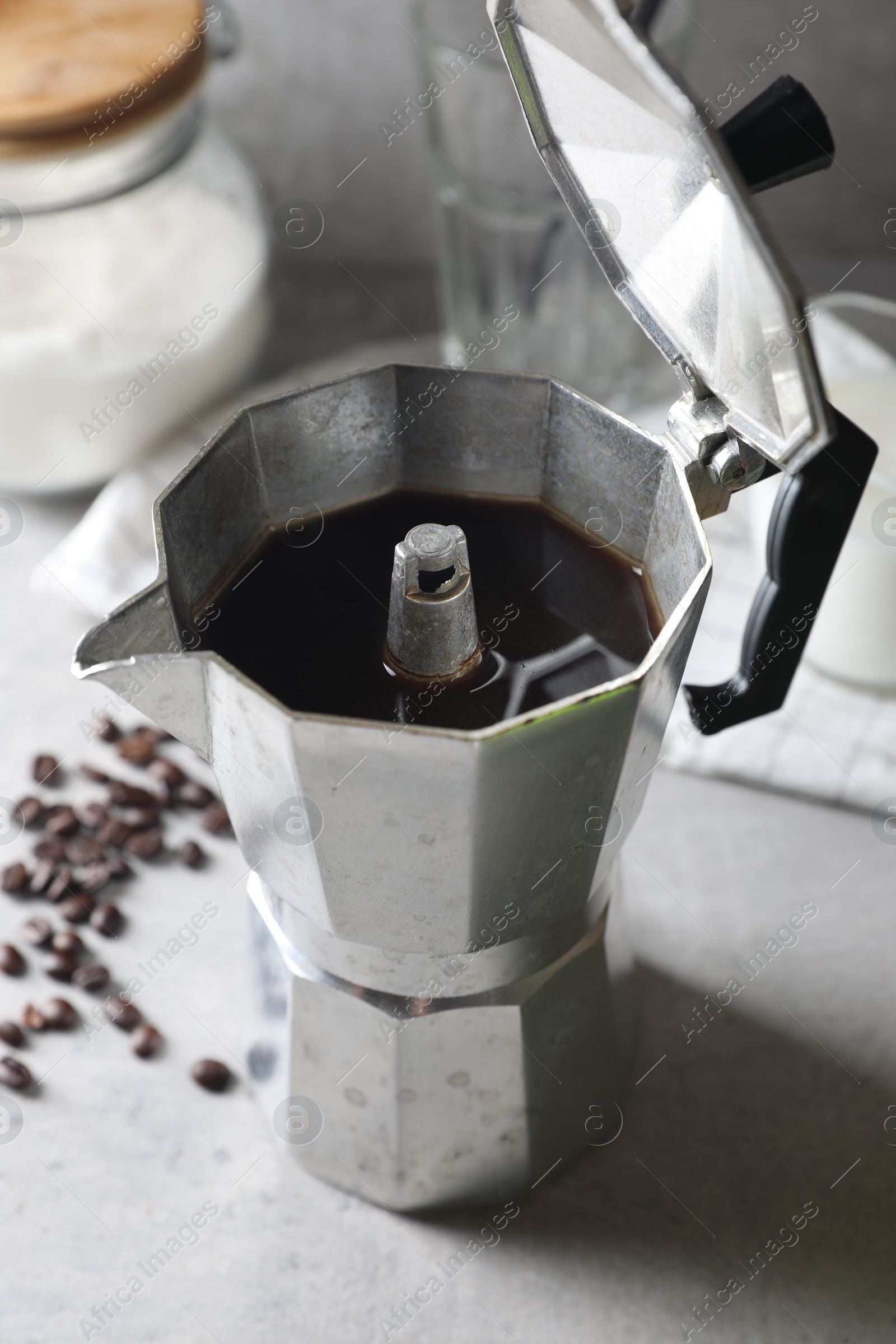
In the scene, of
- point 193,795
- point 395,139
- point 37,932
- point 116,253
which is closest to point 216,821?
point 193,795

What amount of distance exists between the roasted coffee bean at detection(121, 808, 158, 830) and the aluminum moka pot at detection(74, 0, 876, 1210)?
190 mm

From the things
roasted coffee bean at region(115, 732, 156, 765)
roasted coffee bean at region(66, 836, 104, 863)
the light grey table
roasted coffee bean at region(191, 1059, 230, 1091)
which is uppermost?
roasted coffee bean at region(115, 732, 156, 765)

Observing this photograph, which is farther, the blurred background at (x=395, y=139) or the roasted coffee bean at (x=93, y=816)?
the blurred background at (x=395, y=139)

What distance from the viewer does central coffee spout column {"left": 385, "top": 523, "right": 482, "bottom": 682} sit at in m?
0.49

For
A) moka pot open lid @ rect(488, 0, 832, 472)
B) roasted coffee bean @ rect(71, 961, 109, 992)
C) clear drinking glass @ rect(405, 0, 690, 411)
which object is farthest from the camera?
clear drinking glass @ rect(405, 0, 690, 411)

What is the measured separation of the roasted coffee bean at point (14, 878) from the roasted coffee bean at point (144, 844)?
0.21ft

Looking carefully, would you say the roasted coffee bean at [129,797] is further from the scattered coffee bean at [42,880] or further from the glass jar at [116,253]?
the glass jar at [116,253]

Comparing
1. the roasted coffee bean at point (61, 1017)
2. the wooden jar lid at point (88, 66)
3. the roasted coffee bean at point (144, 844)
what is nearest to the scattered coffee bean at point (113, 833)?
the roasted coffee bean at point (144, 844)

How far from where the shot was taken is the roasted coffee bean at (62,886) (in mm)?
763

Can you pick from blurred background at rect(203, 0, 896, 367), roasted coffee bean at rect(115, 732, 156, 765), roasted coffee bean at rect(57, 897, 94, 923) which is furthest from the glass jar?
roasted coffee bean at rect(57, 897, 94, 923)

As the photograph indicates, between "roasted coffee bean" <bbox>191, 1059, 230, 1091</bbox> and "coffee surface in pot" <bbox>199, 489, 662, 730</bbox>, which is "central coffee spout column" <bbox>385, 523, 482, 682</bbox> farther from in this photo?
"roasted coffee bean" <bbox>191, 1059, 230, 1091</bbox>

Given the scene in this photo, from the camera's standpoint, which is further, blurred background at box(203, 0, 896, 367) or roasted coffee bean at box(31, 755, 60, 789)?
blurred background at box(203, 0, 896, 367)

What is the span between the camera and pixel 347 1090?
0.61 meters

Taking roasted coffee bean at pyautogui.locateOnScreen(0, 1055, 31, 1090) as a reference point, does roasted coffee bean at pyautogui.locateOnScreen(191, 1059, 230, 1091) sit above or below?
below
